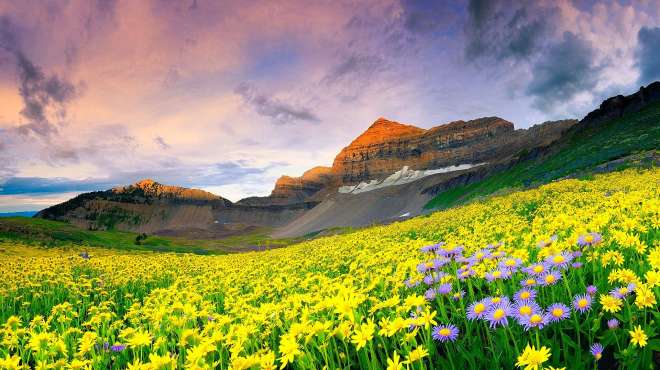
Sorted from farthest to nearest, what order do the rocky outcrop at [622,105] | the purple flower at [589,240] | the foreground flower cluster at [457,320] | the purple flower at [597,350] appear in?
the rocky outcrop at [622,105] < the purple flower at [589,240] < the foreground flower cluster at [457,320] < the purple flower at [597,350]

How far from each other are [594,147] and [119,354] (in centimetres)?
9899

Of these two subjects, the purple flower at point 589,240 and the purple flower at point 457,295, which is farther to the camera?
the purple flower at point 457,295

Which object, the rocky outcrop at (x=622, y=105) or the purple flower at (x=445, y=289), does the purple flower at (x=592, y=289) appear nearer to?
the purple flower at (x=445, y=289)

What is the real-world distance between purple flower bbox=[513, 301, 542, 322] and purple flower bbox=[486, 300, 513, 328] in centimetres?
5

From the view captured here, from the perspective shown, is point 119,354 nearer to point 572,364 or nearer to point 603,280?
point 572,364

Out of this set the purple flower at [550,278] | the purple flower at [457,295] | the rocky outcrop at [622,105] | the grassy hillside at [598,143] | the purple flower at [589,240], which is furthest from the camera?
the rocky outcrop at [622,105]

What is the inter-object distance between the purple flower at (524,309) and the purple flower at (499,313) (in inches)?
2.1

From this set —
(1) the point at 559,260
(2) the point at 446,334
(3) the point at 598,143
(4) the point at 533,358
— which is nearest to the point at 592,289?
(1) the point at 559,260

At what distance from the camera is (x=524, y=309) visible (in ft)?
10.1

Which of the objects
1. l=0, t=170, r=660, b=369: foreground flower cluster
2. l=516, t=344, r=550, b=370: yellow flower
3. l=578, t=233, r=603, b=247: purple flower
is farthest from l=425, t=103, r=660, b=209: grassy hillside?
l=516, t=344, r=550, b=370: yellow flower

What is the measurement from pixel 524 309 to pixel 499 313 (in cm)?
20

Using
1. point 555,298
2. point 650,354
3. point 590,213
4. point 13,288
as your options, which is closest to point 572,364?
point 650,354

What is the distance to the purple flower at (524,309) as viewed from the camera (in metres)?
3.06

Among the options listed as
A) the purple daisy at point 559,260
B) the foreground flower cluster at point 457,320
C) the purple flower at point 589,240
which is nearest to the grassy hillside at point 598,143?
the foreground flower cluster at point 457,320
